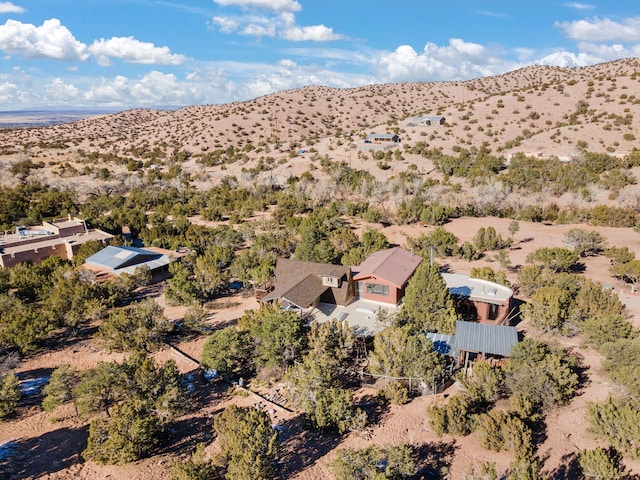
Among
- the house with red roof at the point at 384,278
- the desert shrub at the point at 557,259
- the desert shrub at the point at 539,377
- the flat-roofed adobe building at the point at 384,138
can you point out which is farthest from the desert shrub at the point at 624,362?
the flat-roofed adobe building at the point at 384,138

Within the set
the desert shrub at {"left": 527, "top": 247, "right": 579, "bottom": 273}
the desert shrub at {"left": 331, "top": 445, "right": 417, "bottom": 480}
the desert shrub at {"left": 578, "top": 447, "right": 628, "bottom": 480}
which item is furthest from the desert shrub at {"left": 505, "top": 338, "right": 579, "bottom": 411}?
the desert shrub at {"left": 527, "top": 247, "right": 579, "bottom": 273}

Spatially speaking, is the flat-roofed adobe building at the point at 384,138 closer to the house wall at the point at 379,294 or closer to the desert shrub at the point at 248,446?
the house wall at the point at 379,294

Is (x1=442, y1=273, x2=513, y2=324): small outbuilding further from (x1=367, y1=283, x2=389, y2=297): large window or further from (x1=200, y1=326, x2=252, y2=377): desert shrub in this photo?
(x1=200, y1=326, x2=252, y2=377): desert shrub

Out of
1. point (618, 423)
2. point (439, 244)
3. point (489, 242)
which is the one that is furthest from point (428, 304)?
point (489, 242)

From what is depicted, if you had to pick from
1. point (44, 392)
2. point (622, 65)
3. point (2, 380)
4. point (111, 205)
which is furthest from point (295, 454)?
point (622, 65)

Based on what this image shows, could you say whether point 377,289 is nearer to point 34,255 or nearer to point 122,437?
point 122,437

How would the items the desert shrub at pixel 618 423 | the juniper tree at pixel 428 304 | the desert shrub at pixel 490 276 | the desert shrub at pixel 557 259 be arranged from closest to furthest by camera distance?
the desert shrub at pixel 618 423 → the juniper tree at pixel 428 304 → the desert shrub at pixel 490 276 → the desert shrub at pixel 557 259
